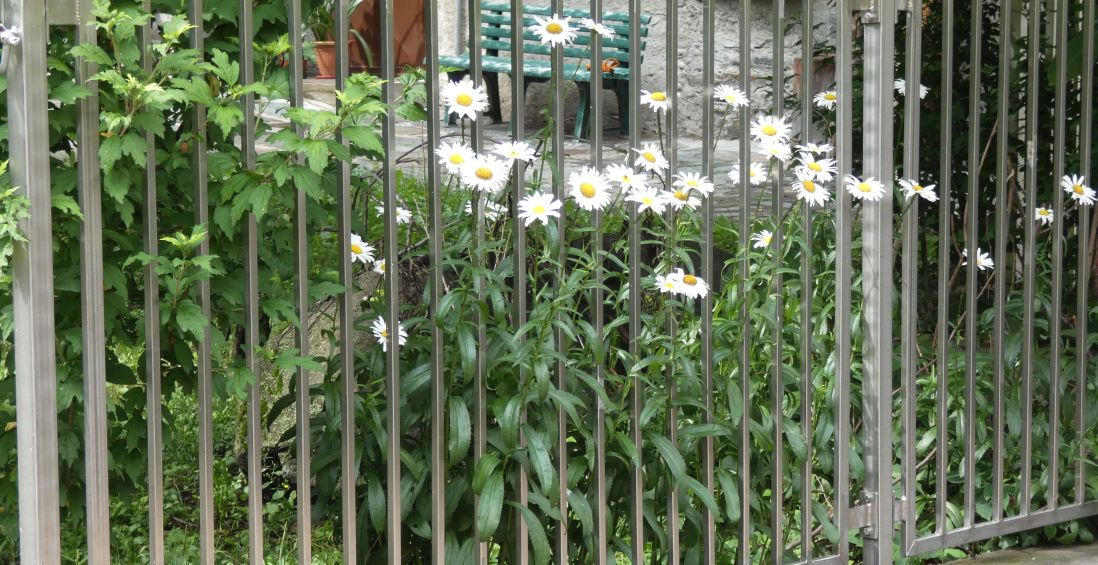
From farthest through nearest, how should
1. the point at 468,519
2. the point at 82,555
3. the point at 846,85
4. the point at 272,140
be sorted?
the point at 82,555 < the point at 846,85 < the point at 468,519 < the point at 272,140

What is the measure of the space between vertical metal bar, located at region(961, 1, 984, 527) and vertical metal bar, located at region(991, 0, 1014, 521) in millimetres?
63

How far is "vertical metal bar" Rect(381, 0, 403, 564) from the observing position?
2.72 m

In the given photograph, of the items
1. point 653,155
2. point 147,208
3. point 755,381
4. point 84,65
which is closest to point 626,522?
point 755,381

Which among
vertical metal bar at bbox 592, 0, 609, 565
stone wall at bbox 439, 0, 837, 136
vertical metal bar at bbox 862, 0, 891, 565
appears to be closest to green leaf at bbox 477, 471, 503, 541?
vertical metal bar at bbox 592, 0, 609, 565

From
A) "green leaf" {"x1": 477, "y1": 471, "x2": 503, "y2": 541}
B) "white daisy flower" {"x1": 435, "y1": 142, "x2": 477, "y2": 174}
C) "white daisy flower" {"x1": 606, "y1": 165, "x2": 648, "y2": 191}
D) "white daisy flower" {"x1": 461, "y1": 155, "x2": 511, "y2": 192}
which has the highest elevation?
"white daisy flower" {"x1": 435, "y1": 142, "x2": 477, "y2": 174}

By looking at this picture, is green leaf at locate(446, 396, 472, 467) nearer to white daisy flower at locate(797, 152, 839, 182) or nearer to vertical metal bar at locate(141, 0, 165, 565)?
vertical metal bar at locate(141, 0, 165, 565)

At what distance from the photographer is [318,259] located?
5.00 metres

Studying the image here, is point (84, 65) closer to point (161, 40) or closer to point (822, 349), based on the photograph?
point (161, 40)

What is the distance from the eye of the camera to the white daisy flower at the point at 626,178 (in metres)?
2.97

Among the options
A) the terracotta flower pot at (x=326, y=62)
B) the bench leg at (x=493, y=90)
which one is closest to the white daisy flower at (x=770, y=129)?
the bench leg at (x=493, y=90)

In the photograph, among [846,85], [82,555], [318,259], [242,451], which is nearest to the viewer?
[846,85]

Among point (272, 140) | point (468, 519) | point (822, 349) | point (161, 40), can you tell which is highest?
point (161, 40)

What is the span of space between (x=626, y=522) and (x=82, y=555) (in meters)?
1.57

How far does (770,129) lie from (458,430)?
109cm
